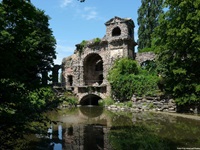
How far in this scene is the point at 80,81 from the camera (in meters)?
32.6

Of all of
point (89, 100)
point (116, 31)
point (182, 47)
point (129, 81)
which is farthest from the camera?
point (89, 100)

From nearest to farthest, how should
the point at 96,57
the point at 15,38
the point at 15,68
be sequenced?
the point at 15,38
the point at 15,68
the point at 96,57

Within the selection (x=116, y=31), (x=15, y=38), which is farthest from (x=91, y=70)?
(x=15, y=38)

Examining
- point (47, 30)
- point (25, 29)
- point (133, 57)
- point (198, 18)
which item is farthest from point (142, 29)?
point (25, 29)

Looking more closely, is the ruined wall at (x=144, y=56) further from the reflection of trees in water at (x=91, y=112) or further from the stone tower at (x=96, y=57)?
the reflection of trees in water at (x=91, y=112)

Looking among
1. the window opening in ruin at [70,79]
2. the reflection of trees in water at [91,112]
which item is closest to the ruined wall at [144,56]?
the reflection of trees in water at [91,112]

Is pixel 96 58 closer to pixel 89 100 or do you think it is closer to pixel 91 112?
pixel 89 100

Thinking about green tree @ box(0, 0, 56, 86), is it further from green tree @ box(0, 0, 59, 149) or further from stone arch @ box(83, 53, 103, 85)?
stone arch @ box(83, 53, 103, 85)

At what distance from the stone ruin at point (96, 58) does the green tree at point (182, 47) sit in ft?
33.4

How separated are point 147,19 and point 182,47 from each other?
61.1 ft

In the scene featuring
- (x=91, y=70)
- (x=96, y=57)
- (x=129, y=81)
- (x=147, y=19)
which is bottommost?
(x=129, y=81)

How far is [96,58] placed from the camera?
35.4 m

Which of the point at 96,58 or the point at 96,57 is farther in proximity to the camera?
the point at 96,58

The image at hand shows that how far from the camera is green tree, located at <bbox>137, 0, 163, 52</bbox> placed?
35.5 metres
